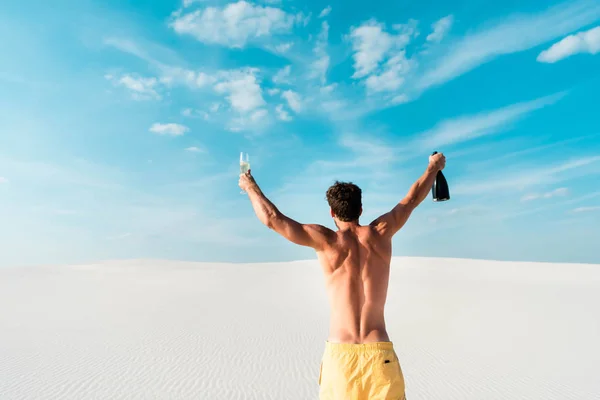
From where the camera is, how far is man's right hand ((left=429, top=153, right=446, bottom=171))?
3.75 m

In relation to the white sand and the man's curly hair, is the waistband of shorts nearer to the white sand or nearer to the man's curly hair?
the man's curly hair

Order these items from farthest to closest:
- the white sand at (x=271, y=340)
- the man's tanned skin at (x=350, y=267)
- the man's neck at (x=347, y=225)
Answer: the white sand at (x=271, y=340) → the man's neck at (x=347, y=225) → the man's tanned skin at (x=350, y=267)

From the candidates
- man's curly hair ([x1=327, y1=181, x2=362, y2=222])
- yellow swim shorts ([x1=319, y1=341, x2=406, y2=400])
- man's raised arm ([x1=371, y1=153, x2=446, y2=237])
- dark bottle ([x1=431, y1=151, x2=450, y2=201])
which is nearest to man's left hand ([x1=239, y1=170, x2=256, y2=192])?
man's curly hair ([x1=327, y1=181, x2=362, y2=222])

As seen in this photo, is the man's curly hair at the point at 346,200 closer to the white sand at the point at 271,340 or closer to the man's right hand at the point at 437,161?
the man's right hand at the point at 437,161

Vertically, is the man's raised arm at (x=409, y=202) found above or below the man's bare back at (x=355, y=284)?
above

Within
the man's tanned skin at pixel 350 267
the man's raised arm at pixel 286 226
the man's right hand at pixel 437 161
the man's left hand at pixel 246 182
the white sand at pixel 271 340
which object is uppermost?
the man's right hand at pixel 437 161

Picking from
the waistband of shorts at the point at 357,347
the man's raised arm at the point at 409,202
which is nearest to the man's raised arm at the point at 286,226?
the man's raised arm at the point at 409,202

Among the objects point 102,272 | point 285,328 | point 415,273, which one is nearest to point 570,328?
point 285,328

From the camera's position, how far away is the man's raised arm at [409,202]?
3.28 metres

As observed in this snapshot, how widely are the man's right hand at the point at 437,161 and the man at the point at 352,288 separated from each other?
72 cm

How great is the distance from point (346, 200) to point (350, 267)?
429 mm

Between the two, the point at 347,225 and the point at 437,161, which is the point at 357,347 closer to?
the point at 347,225

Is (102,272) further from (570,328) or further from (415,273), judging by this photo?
(570,328)

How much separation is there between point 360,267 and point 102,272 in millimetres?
35007
